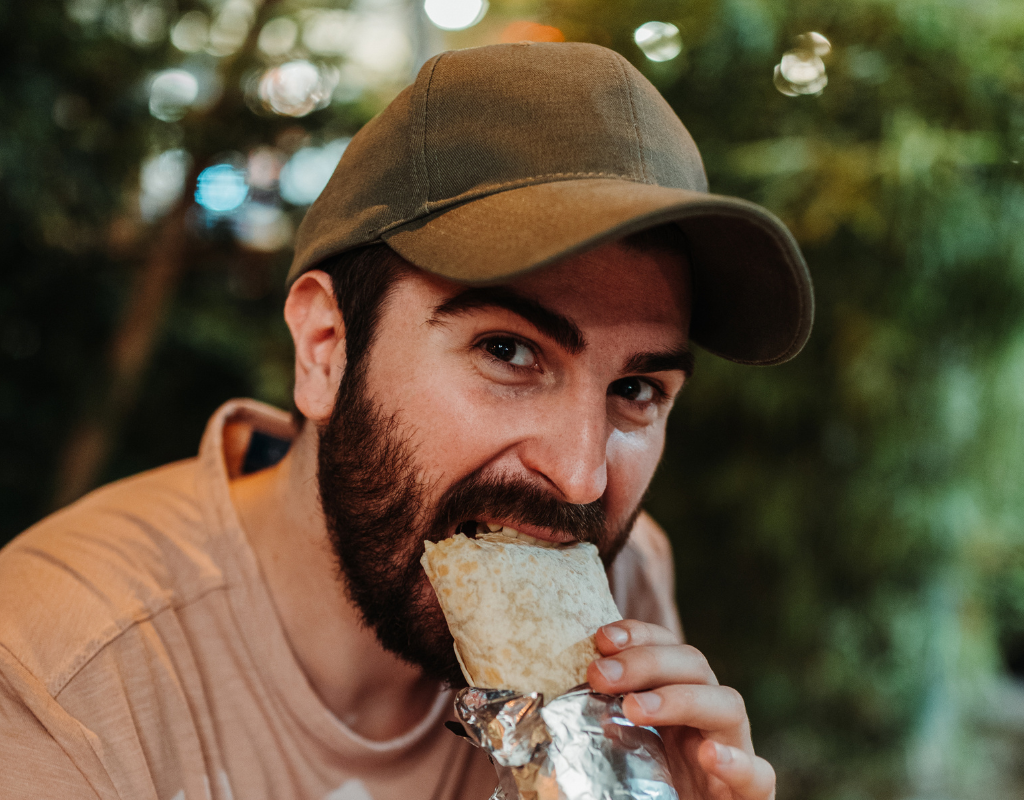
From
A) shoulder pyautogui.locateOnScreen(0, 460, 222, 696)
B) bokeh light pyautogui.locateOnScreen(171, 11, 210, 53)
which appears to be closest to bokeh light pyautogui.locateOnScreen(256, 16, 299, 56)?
bokeh light pyautogui.locateOnScreen(171, 11, 210, 53)

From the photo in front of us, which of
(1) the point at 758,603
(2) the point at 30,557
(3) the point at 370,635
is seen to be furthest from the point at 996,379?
(2) the point at 30,557

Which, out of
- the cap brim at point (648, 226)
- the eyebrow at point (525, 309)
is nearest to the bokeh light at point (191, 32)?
the cap brim at point (648, 226)

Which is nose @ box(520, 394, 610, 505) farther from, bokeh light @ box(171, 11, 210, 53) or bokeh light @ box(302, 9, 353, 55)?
bokeh light @ box(171, 11, 210, 53)

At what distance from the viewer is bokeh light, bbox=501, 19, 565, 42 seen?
1.66m

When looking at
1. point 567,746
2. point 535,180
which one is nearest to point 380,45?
point 535,180

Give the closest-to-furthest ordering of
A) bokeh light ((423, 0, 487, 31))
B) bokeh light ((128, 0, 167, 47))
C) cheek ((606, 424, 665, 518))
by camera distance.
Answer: cheek ((606, 424, 665, 518)) → bokeh light ((423, 0, 487, 31)) → bokeh light ((128, 0, 167, 47))

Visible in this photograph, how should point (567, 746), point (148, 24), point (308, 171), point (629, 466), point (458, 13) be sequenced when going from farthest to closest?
point (308, 171), point (148, 24), point (458, 13), point (629, 466), point (567, 746)

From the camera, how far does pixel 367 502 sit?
1120 millimetres

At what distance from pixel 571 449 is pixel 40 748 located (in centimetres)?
81

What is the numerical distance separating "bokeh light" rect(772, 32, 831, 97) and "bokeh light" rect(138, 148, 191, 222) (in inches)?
76.6

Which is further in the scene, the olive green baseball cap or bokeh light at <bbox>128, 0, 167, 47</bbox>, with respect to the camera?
bokeh light at <bbox>128, 0, 167, 47</bbox>

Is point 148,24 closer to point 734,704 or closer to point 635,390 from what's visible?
point 635,390

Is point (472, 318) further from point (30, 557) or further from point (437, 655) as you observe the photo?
point (30, 557)

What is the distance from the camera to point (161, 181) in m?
2.58
